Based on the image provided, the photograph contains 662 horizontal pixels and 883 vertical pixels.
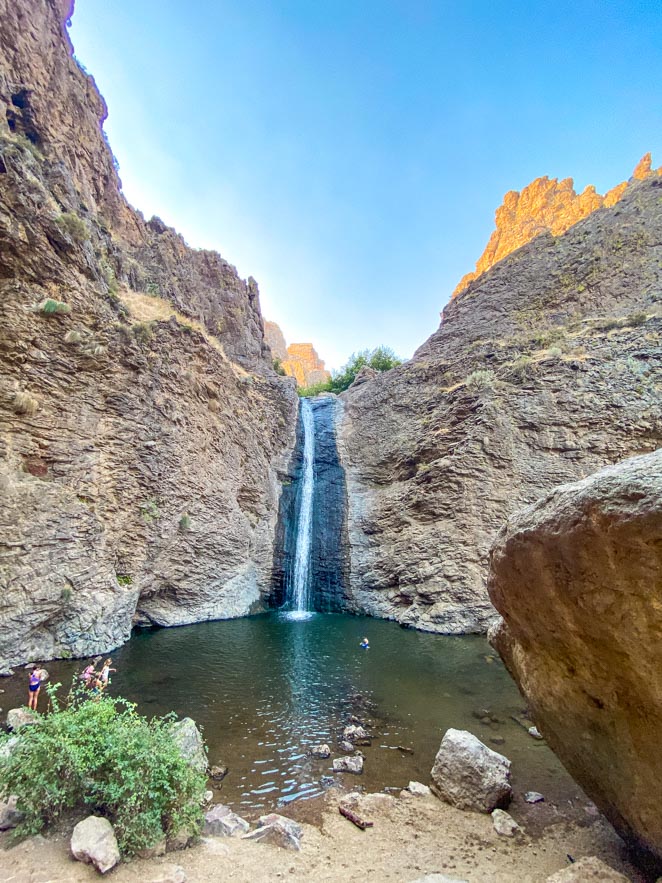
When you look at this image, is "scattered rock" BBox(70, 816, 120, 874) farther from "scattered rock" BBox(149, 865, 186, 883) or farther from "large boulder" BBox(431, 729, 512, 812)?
"large boulder" BBox(431, 729, 512, 812)

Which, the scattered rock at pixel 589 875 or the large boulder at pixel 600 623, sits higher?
the large boulder at pixel 600 623

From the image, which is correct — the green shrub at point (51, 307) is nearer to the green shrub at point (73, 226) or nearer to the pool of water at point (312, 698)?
the green shrub at point (73, 226)

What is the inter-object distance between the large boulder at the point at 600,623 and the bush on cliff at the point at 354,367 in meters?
45.9

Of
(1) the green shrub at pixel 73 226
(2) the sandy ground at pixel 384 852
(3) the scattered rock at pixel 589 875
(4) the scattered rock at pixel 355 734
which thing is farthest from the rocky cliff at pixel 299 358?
(3) the scattered rock at pixel 589 875

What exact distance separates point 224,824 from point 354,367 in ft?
166

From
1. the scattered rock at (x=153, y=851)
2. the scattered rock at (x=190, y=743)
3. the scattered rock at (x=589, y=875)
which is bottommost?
the scattered rock at (x=190, y=743)

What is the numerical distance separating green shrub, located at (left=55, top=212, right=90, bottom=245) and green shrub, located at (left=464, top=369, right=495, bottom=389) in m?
22.7

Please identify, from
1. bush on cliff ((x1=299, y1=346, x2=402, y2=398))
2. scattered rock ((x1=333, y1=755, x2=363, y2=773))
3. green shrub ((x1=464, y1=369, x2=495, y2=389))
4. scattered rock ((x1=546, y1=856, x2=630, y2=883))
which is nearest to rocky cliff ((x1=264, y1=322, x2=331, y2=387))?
bush on cliff ((x1=299, y1=346, x2=402, y2=398))

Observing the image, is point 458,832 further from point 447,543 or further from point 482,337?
point 482,337

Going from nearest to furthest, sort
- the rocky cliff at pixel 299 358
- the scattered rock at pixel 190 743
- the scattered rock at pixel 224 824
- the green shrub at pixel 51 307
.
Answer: the scattered rock at pixel 224 824, the scattered rock at pixel 190 743, the green shrub at pixel 51 307, the rocky cliff at pixel 299 358

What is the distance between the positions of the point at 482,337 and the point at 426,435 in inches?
455

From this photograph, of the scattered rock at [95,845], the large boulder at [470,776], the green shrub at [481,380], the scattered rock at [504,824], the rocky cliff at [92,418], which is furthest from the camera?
the green shrub at [481,380]

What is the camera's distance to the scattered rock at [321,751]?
7.70 m

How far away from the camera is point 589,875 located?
354 centimetres
